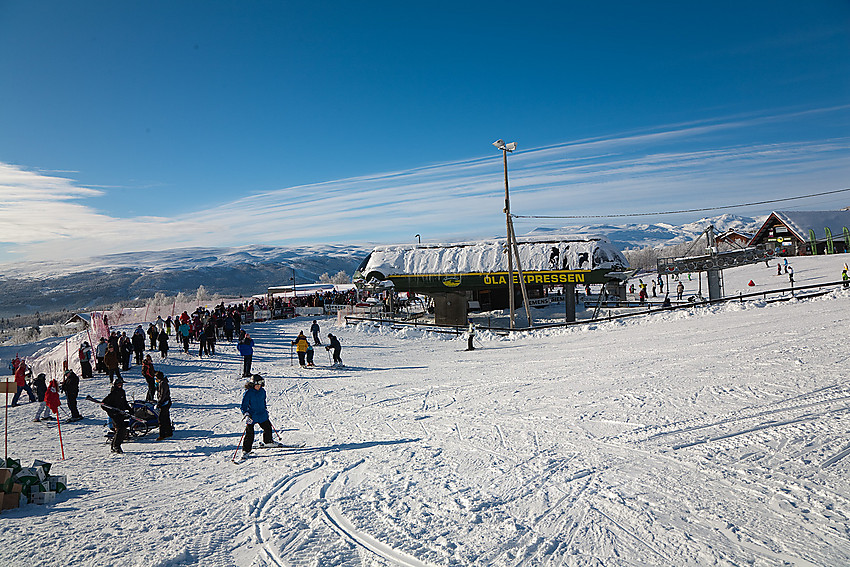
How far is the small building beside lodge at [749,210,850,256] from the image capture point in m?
53.5

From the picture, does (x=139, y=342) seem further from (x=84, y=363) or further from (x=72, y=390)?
(x=72, y=390)

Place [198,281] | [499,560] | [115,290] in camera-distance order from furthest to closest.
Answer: [198,281] → [115,290] → [499,560]

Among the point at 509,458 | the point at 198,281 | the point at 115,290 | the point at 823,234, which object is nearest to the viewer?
the point at 509,458

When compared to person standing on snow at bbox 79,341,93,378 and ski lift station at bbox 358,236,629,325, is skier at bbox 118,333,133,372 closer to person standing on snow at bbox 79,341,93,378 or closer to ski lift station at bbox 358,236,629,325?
person standing on snow at bbox 79,341,93,378

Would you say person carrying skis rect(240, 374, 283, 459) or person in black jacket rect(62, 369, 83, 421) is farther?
person in black jacket rect(62, 369, 83, 421)

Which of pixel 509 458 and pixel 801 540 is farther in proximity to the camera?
pixel 509 458

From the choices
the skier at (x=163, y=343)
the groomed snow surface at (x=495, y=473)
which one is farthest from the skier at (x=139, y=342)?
the groomed snow surface at (x=495, y=473)

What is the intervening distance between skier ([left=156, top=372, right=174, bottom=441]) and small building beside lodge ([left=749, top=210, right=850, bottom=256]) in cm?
5819

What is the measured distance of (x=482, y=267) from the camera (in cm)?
3191

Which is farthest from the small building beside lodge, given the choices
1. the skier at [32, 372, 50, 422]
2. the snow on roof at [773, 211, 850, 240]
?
the skier at [32, 372, 50, 422]

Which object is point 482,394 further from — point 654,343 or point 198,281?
point 198,281

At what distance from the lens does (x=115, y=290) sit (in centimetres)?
16512

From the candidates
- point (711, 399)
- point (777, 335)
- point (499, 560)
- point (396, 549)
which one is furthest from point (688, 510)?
point (777, 335)

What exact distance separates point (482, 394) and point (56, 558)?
30.5ft
